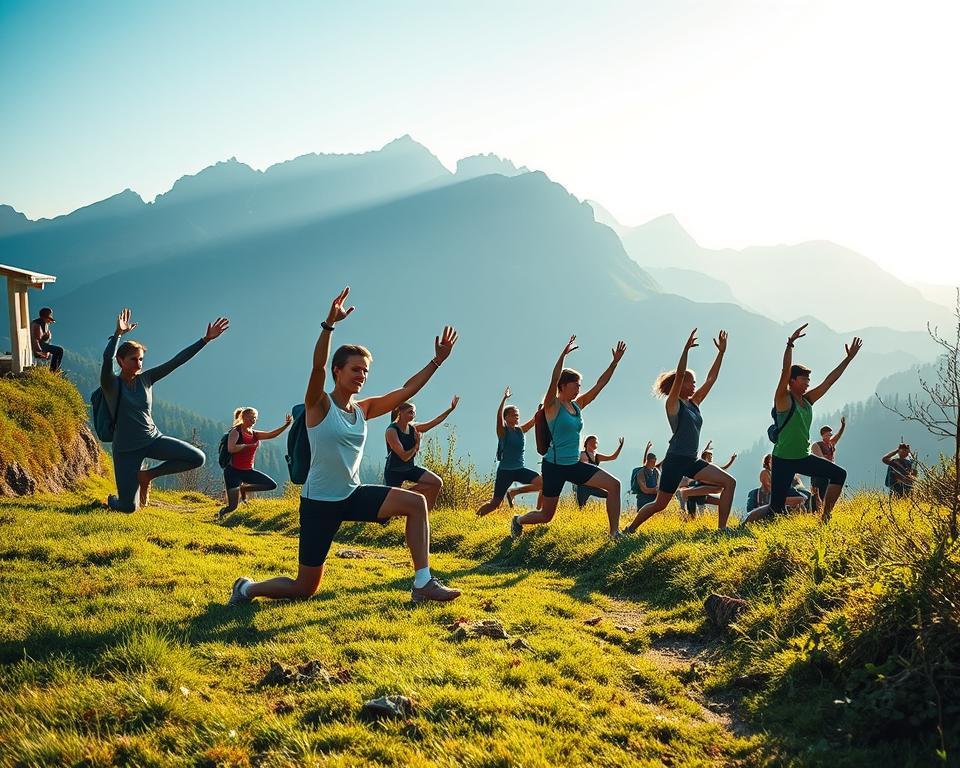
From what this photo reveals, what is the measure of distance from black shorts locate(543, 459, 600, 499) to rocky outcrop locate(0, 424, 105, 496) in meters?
10.5

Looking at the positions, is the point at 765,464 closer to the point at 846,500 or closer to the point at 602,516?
the point at 846,500

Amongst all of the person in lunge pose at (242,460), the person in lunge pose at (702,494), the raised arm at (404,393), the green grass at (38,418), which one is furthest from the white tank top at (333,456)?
the green grass at (38,418)

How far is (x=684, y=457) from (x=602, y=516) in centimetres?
325

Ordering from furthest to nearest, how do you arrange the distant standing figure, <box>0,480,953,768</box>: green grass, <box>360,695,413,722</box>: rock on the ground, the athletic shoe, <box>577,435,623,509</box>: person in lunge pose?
1. the distant standing figure
2. <box>577,435,623,509</box>: person in lunge pose
3. the athletic shoe
4. <box>360,695,413,722</box>: rock on the ground
5. <box>0,480,953,768</box>: green grass

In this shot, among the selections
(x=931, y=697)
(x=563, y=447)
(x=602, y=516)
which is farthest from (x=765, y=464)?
(x=931, y=697)

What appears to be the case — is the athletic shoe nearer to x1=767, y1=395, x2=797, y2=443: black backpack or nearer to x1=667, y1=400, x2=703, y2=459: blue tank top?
x1=667, y1=400, x2=703, y2=459: blue tank top

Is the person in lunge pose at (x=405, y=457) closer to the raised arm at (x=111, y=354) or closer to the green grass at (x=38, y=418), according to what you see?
the raised arm at (x=111, y=354)

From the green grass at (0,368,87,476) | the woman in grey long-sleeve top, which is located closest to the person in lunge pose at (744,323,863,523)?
the woman in grey long-sleeve top

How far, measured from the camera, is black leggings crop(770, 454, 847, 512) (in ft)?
33.8

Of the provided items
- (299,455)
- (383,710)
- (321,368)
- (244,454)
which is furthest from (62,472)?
(383,710)

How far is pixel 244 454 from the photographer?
14.6 meters

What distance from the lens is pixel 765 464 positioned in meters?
17.5

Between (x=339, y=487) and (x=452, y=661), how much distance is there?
2058 millimetres

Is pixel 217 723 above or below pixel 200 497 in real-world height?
above
